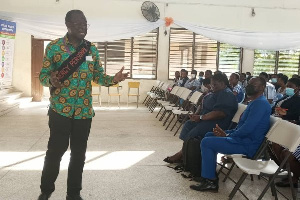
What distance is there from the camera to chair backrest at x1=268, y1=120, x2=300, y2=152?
8.98ft

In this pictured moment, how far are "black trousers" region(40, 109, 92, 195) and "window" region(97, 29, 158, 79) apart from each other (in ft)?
26.6

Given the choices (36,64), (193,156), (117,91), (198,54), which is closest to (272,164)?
(193,156)

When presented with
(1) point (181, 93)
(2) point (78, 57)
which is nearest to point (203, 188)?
(2) point (78, 57)

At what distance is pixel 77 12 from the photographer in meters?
2.43

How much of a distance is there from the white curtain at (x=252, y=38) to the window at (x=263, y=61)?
2360mm

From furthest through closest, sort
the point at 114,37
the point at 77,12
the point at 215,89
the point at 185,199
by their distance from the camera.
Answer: the point at 114,37 < the point at 215,89 < the point at 185,199 < the point at 77,12

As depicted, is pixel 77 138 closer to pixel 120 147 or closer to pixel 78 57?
pixel 78 57

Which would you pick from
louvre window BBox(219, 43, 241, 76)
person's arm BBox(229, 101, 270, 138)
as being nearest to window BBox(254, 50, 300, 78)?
louvre window BBox(219, 43, 241, 76)

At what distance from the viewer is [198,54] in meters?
11.0

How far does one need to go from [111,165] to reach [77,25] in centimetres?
216

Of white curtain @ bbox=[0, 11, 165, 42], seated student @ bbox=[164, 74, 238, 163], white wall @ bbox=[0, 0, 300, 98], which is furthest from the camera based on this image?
white wall @ bbox=[0, 0, 300, 98]

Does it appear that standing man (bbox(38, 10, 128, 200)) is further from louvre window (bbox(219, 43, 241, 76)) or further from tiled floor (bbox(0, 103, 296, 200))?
louvre window (bbox(219, 43, 241, 76))

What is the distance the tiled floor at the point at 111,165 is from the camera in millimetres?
3225

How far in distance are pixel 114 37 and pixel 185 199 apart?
17.8 ft
